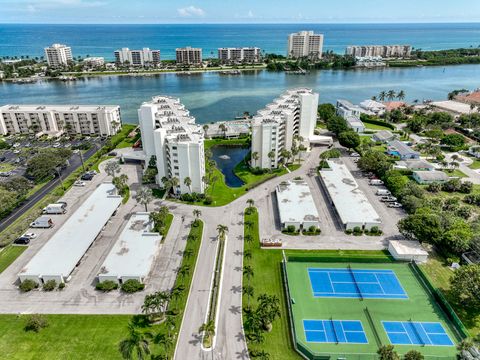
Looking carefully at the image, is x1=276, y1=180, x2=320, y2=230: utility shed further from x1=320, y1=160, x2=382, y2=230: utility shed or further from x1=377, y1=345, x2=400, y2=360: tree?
x1=377, y1=345, x2=400, y2=360: tree

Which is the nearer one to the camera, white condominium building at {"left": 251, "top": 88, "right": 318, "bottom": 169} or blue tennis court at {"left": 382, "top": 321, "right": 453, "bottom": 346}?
blue tennis court at {"left": 382, "top": 321, "right": 453, "bottom": 346}

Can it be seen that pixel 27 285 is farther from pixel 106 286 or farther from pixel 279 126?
pixel 279 126

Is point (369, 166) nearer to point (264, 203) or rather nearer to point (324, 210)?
point (324, 210)

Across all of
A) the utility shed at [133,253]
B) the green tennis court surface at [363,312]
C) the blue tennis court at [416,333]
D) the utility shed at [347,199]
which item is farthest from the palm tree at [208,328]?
the utility shed at [347,199]

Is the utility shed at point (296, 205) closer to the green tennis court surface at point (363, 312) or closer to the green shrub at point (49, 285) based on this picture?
the green tennis court surface at point (363, 312)

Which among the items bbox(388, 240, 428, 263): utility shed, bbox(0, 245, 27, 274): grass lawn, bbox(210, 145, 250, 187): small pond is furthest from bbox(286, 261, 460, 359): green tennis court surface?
bbox(0, 245, 27, 274): grass lawn

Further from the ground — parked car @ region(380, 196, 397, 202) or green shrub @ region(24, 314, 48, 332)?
parked car @ region(380, 196, 397, 202)

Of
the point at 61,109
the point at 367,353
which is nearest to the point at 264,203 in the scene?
the point at 367,353

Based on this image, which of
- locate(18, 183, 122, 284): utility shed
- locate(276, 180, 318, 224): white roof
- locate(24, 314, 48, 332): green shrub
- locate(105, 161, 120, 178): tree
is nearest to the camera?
locate(24, 314, 48, 332): green shrub
